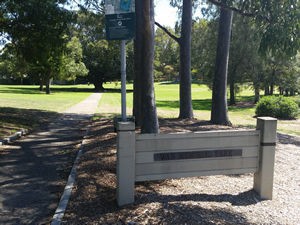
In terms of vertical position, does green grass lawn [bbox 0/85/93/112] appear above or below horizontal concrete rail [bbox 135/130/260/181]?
below

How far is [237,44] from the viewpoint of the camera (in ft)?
101

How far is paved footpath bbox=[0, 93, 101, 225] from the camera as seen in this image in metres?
5.41

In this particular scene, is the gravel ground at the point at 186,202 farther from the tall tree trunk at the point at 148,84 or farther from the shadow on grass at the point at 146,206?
the tall tree trunk at the point at 148,84

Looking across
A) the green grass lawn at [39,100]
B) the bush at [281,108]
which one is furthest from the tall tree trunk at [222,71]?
the green grass lawn at [39,100]

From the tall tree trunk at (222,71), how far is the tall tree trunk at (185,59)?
151 cm

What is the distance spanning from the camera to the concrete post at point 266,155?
210 inches

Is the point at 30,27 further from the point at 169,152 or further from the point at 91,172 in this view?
the point at 169,152

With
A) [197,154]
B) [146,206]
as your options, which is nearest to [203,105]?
[197,154]

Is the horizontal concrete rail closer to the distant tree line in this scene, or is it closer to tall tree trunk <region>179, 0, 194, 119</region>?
the distant tree line

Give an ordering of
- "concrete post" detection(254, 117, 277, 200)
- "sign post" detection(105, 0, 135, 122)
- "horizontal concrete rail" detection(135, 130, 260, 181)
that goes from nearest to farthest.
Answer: "horizontal concrete rail" detection(135, 130, 260, 181) → "concrete post" detection(254, 117, 277, 200) → "sign post" detection(105, 0, 135, 122)

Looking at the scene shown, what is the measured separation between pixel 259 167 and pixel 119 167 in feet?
6.84

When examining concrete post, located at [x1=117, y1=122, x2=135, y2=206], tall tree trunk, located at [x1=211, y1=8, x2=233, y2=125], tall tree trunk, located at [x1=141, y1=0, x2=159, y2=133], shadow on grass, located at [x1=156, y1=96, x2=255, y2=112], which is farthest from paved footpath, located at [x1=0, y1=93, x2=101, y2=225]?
shadow on grass, located at [x1=156, y1=96, x2=255, y2=112]

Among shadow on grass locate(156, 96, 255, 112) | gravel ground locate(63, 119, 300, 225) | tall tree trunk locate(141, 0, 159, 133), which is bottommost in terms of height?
shadow on grass locate(156, 96, 255, 112)

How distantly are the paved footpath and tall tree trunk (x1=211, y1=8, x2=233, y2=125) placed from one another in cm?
519
